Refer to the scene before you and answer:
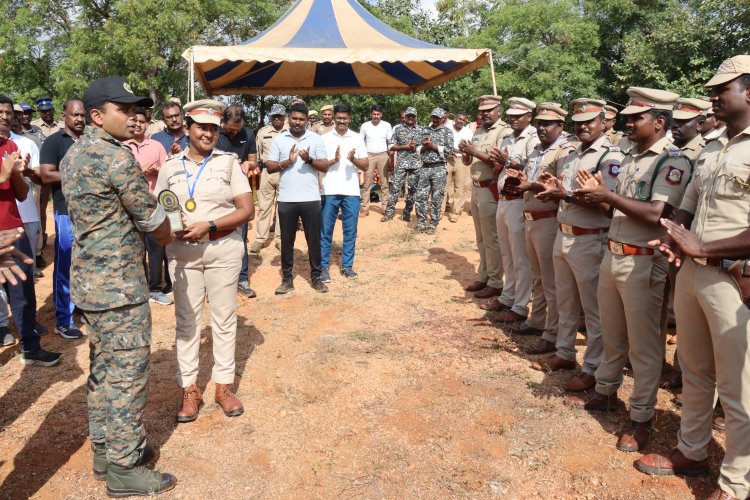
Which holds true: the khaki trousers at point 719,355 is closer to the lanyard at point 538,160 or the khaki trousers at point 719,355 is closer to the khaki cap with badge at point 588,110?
the khaki cap with badge at point 588,110

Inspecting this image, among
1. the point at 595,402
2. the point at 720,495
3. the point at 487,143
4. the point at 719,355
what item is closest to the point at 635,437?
the point at 595,402

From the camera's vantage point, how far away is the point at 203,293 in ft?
12.4

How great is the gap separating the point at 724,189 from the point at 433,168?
702 centimetres

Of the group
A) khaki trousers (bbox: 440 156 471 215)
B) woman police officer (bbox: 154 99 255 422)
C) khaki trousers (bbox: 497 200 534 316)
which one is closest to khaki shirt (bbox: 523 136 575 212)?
khaki trousers (bbox: 497 200 534 316)

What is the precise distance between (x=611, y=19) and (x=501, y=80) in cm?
510

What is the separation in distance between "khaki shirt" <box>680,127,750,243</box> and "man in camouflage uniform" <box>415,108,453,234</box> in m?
6.61

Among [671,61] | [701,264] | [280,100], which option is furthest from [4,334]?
[280,100]

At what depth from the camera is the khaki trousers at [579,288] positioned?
3.95 m

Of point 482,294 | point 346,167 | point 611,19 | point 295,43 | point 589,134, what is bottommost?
point 482,294

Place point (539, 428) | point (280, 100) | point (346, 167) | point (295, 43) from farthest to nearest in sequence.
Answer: point (280, 100) < point (295, 43) < point (346, 167) < point (539, 428)

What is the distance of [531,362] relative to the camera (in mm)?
4695

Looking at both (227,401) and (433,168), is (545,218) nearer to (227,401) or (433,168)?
(227,401)

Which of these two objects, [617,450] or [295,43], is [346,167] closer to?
[295,43]

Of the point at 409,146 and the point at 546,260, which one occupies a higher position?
the point at 409,146
